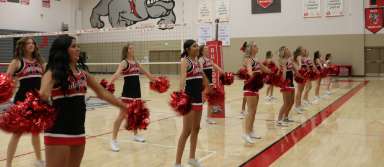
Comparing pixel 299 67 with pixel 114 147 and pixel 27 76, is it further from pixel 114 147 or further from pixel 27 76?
pixel 27 76

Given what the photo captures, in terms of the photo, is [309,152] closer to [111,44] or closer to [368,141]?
[368,141]

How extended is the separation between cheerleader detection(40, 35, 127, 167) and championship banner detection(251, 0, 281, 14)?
62.2ft

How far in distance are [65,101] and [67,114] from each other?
9cm

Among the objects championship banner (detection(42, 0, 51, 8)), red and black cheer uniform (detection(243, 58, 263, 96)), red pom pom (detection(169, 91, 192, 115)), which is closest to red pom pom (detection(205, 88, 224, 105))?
red and black cheer uniform (detection(243, 58, 263, 96))

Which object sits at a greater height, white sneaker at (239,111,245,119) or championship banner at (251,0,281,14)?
championship banner at (251,0,281,14)

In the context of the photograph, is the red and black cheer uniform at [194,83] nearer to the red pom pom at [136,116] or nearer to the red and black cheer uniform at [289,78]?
the red pom pom at [136,116]

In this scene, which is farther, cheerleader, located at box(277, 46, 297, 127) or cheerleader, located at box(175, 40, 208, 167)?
cheerleader, located at box(277, 46, 297, 127)

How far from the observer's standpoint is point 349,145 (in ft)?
18.7

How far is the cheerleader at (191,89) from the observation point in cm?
425

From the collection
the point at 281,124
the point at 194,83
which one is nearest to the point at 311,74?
the point at 281,124

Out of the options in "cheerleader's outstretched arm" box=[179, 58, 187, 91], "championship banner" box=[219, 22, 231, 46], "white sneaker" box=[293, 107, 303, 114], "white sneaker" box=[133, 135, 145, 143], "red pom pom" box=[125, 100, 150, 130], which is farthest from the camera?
"championship banner" box=[219, 22, 231, 46]

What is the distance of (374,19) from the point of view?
733 inches

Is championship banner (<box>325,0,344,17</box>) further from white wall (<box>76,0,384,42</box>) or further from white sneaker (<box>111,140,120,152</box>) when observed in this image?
white sneaker (<box>111,140,120,152</box>)

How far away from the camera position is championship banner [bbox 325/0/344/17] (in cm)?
1927
